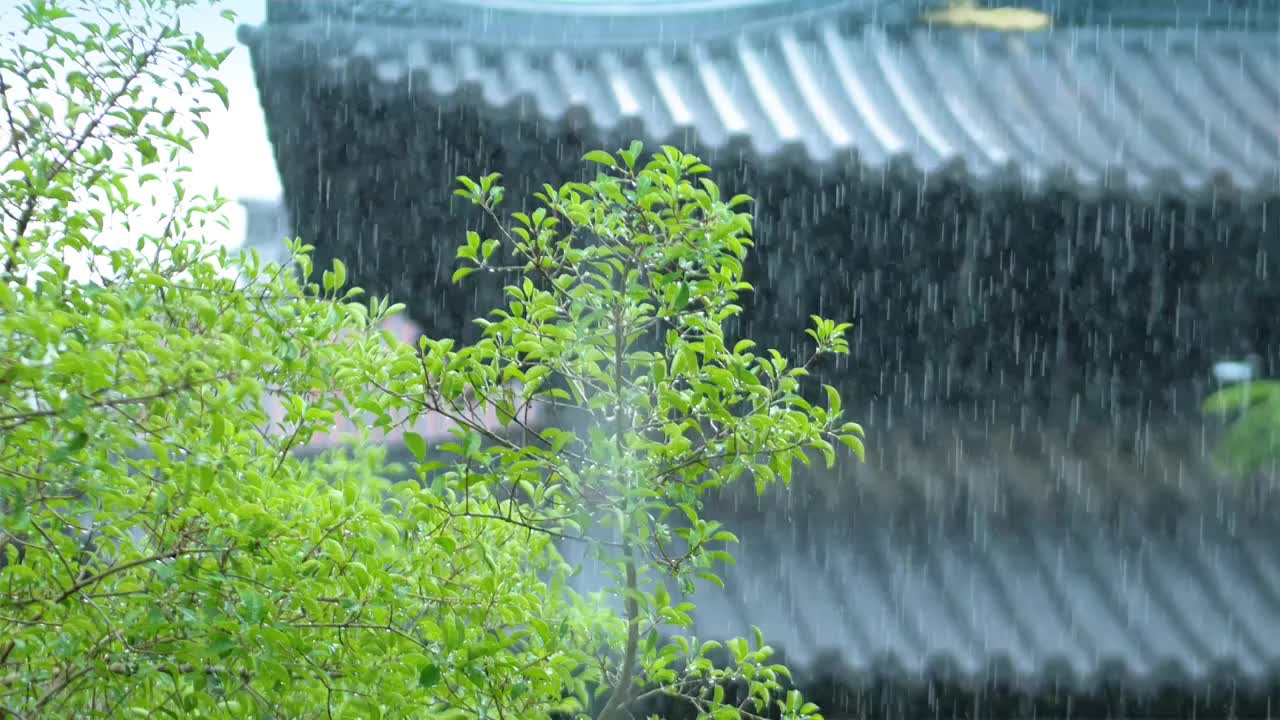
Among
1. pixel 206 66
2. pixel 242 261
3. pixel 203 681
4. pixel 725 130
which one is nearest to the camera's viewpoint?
pixel 203 681

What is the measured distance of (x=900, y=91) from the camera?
3.43 metres

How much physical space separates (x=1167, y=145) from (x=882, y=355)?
98cm

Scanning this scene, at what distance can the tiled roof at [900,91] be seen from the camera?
291 centimetres

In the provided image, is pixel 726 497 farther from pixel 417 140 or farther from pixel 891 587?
pixel 417 140

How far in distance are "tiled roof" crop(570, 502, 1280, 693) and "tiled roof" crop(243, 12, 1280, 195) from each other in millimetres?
1088

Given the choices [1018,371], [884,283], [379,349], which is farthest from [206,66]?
[1018,371]

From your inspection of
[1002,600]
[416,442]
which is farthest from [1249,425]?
[416,442]

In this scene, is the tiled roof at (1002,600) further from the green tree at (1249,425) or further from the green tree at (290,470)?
the green tree at (290,470)

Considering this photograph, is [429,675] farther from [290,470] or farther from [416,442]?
[290,470]

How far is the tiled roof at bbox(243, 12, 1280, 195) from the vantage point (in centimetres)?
291

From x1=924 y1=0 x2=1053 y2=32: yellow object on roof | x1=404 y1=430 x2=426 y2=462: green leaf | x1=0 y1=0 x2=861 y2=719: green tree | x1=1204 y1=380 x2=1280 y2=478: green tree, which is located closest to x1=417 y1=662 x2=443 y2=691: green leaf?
x1=0 y1=0 x2=861 y2=719: green tree

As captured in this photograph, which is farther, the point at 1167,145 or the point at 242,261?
the point at 1167,145

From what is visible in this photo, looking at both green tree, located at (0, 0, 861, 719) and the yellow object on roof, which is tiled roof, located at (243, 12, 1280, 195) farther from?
green tree, located at (0, 0, 861, 719)

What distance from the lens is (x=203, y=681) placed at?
1.32m
